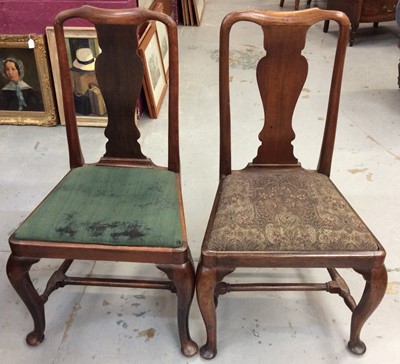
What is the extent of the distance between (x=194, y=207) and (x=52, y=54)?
126 centimetres

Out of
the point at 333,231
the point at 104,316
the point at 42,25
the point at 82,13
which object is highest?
the point at 82,13

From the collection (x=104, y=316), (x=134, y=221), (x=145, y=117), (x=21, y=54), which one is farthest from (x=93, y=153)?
(x=134, y=221)

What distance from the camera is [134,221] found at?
1303 mm

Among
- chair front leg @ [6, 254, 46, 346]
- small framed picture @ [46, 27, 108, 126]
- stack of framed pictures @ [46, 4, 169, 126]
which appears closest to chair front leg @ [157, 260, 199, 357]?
chair front leg @ [6, 254, 46, 346]

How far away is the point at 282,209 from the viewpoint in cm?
135

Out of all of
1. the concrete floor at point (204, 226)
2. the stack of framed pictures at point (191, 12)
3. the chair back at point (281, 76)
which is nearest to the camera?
the chair back at point (281, 76)

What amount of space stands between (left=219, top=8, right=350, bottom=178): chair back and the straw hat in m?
1.36

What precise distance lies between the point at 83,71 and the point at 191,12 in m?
2.34

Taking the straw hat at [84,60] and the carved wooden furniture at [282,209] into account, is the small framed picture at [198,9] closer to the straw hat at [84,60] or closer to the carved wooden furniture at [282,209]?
the straw hat at [84,60]

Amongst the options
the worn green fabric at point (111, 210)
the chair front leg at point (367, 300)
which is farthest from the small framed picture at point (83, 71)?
the chair front leg at point (367, 300)

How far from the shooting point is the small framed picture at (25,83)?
8.49ft

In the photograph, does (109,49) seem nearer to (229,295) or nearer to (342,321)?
(229,295)

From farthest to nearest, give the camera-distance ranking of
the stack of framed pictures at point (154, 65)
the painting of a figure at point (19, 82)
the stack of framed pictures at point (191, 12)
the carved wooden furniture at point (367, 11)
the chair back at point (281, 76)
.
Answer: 1. the stack of framed pictures at point (191, 12)
2. the carved wooden furniture at point (367, 11)
3. the stack of framed pictures at point (154, 65)
4. the painting of a figure at point (19, 82)
5. the chair back at point (281, 76)

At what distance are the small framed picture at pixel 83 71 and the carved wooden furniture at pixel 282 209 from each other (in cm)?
129
